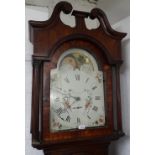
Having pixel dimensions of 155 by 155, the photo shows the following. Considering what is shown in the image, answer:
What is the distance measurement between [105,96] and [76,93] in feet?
0.55

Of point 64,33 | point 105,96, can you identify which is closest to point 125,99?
point 105,96

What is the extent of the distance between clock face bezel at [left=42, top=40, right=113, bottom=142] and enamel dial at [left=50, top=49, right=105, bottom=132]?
2 centimetres

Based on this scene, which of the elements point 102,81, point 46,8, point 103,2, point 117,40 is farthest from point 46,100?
point 103,2

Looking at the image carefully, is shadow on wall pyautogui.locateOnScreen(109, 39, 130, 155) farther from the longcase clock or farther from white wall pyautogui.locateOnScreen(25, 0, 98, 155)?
white wall pyautogui.locateOnScreen(25, 0, 98, 155)

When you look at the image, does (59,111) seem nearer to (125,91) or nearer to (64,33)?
(64,33)

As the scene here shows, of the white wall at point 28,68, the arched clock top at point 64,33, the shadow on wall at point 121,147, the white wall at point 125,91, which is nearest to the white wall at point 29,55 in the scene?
the white wall at point 28,68

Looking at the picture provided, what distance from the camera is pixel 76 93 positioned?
1052 millimetres
